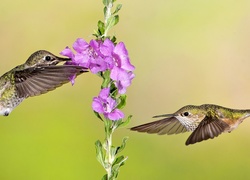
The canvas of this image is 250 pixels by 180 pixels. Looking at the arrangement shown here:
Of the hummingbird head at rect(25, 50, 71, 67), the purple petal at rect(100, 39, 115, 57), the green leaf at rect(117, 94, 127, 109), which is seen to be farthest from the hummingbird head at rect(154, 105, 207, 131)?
the purple petal at rect(100, 39, 115, 57)

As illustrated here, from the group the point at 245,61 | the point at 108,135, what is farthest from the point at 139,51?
the point at 108,135

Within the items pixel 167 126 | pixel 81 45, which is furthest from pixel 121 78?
pixel 167 126

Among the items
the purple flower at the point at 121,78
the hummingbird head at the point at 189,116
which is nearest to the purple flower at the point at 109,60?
the purple flower at the point at 121,78

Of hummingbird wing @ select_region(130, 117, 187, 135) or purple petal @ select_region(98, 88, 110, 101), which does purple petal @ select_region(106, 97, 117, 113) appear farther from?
hummingbird wing @ select_region(130, 117, 187, 135)

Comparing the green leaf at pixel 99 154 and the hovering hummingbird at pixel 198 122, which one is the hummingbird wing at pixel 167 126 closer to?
the hovering hummingbird at pixel 198 122

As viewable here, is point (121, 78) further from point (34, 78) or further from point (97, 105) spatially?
point (34, 78)

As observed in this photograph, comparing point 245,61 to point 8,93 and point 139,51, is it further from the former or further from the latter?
point 8,93

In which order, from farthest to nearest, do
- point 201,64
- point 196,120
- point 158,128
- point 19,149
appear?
point 201,64
point 19,149
point 196,120
point 158,128

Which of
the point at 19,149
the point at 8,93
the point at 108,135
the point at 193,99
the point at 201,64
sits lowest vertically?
the point at 108,135
